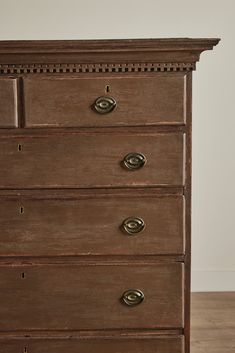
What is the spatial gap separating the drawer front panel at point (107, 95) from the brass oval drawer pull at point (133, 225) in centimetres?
31

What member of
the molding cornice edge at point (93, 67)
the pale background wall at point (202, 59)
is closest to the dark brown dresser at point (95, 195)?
the molding cornice edge at point (93, 67)

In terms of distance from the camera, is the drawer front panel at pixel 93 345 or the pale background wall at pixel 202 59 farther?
the pale background wall at pixel 202 59

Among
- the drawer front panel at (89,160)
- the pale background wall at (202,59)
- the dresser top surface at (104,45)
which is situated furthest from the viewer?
the pale background wall at (202,59)

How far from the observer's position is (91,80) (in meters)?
1.83

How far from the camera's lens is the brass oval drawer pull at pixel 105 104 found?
1837 mm

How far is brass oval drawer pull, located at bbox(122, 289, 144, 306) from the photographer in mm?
1935

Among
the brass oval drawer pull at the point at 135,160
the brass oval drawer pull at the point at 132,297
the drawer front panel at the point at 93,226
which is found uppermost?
the brass oval drawer pull at the point at 135,160

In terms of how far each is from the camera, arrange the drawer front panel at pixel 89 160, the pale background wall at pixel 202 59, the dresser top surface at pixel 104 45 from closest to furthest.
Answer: the dresser top surface at pixel 104 45 → the drawer front panel at pixel 89 160 → the pale background wall at pixel 202 59

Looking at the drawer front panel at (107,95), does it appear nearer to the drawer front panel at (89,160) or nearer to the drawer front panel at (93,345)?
the drawer front panel at (89,160)

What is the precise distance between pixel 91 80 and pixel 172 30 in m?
1.18

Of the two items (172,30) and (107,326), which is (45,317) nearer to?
(107,326)

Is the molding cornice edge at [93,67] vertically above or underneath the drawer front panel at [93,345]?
above

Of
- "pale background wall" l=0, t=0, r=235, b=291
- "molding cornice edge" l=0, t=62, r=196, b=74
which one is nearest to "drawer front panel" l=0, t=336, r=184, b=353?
"molding cornice edge" l=0, t=62, r=196, b=74

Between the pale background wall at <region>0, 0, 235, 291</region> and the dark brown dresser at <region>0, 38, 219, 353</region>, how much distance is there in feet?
3.62
